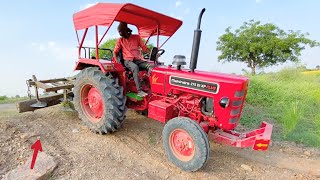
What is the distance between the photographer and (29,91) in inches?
238

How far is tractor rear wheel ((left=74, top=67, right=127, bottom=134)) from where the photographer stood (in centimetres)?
464

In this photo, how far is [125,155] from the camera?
172 inches

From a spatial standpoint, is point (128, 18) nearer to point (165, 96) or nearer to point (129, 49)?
point (129, 49)

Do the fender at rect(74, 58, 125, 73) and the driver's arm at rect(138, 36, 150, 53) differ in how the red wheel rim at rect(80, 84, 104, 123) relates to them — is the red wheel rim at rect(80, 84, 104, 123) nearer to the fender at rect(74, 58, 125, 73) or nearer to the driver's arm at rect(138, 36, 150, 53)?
the fender at rect(74, 58, 125, 73)

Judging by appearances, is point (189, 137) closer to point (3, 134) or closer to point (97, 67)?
point (97, 67)

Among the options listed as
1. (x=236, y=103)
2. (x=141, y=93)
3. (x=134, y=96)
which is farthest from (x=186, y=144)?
(x=134, y=96)

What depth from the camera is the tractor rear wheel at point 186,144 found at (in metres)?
3.72

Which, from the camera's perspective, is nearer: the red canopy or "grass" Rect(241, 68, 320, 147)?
the red canopy

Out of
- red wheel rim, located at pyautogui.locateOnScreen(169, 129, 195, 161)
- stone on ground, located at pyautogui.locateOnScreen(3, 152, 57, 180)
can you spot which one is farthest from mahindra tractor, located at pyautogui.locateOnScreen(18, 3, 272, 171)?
stone on ground, located at pyautogui.locateOnScreen(3, 152, 57, 180)

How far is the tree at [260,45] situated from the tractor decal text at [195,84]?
66.0 ft

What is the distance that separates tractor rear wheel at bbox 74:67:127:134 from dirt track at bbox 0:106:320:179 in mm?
256

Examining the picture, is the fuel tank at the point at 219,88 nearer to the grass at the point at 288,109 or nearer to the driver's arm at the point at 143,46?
the driver's arm at the point at 143,46

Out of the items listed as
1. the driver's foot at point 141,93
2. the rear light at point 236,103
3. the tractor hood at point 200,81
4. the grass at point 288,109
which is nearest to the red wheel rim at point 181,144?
the tractor hood at point 200,81

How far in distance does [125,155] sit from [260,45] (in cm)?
2099
